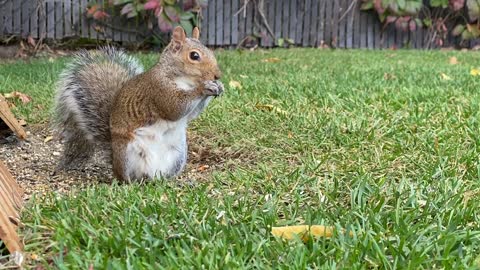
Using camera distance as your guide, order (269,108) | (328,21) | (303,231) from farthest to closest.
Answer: (328,21), (269,108), (303,231)

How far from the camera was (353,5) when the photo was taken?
9359mm

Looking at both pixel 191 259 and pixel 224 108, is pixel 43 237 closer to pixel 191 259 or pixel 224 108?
pixel 191 259

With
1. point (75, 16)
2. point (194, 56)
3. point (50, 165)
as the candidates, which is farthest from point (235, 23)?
point (194, 56)

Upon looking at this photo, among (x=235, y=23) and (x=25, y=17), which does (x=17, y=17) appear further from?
(x=235, y=23)

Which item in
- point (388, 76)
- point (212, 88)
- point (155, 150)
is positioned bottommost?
point (388, 76)

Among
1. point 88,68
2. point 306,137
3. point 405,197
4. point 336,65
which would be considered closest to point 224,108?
point 306,137

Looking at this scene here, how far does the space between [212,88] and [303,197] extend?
0.58 metres

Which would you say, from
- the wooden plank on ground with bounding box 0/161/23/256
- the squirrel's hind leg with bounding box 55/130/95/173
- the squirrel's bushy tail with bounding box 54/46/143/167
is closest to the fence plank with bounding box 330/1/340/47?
the squirrel's bushy tail with bounding box 54/46/143/167

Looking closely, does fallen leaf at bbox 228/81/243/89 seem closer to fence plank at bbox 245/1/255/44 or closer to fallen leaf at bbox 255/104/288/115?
fallen leaf at bbox 255/104/288/115

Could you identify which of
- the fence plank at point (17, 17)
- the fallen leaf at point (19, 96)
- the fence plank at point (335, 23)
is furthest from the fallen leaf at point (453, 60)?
the fence plank at point (17, 17)

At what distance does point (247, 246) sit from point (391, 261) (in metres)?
0.35

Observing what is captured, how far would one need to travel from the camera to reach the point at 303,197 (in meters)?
2.12

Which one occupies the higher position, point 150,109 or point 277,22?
point 150,109

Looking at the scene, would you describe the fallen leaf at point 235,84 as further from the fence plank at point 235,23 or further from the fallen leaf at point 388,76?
the fence plank at point 235,23
